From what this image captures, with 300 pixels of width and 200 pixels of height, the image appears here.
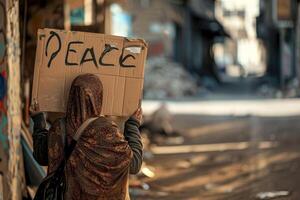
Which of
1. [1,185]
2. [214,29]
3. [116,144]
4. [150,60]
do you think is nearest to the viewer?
[116,144]

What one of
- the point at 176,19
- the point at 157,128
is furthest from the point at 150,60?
the point at 157,128

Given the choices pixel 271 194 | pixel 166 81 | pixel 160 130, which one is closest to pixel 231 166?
pixel 271 194

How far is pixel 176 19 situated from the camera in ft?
131

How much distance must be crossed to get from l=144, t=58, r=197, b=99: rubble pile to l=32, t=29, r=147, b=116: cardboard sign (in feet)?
92.3

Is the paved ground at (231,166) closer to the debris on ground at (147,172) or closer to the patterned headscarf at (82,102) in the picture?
the debris on ground at (147,172)

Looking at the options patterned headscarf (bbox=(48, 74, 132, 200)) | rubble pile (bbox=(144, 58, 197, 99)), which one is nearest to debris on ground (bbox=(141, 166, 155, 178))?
patterned headscarf (bbox=(48, 74, 132, 200))

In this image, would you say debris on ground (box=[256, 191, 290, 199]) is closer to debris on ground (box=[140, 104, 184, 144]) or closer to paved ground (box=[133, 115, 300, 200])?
paved ground (box=[133, 115, 300, 200])

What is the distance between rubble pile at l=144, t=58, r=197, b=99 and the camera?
33.6m

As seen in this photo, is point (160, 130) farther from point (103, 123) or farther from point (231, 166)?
point (103, 123)

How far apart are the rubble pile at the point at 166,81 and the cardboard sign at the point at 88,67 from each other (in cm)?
2814

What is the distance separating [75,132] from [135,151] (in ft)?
1.30

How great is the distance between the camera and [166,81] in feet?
113

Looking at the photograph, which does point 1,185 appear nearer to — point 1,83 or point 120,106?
point 1,83

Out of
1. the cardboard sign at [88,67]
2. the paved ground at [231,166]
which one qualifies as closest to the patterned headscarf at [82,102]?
the cardboard sign at [88,67]
